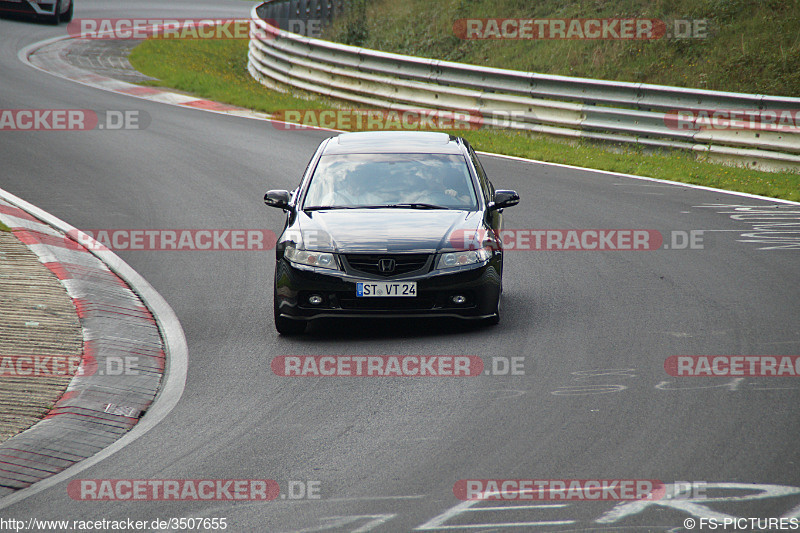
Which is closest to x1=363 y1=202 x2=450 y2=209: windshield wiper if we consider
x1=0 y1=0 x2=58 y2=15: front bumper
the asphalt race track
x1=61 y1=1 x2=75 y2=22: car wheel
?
the asphalt race track

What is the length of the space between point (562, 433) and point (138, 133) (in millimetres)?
14201

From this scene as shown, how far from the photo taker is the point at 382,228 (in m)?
8.82

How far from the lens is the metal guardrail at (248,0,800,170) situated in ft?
53.0

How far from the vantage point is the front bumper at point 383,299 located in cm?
849

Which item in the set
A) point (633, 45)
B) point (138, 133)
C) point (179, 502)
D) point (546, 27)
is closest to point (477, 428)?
point (179, 502)

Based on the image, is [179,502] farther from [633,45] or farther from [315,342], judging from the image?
[633,45]

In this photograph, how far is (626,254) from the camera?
11.6m
